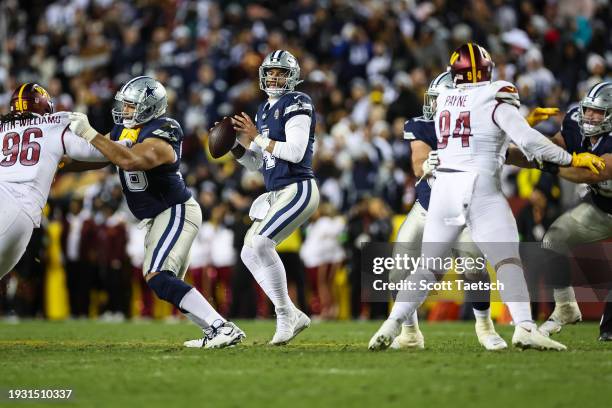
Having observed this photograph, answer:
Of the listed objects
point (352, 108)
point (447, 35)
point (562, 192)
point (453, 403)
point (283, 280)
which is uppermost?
point (447, 35)

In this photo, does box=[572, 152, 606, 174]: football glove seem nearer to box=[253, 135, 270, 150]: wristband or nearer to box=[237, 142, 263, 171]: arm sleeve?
box=[253, 135, 270, 150]: wristband

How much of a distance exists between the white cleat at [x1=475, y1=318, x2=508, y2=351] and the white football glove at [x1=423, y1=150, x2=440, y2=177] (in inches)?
42.8

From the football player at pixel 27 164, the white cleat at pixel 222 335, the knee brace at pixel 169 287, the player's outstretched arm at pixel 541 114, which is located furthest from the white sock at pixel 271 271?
the player's outstretched arm at pixel 541 114

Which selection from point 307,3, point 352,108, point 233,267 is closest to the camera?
point 233,267

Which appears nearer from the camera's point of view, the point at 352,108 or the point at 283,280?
the point at 283,280

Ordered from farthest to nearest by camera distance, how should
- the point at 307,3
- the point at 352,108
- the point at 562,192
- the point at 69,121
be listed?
1. the point at 307,3
2. the point at 352,108
3. the point at 562,192
4. the point at 69,121

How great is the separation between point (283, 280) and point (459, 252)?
1.31m

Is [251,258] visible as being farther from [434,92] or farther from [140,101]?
[434,92]

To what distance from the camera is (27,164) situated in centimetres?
756

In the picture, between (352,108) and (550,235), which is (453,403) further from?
(352,108)

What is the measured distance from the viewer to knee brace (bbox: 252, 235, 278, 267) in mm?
7938

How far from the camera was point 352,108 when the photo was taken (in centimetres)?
1675

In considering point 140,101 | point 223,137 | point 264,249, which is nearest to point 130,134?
point 140,101

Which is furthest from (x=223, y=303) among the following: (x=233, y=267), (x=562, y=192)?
(x=562, y=192)
